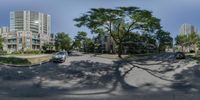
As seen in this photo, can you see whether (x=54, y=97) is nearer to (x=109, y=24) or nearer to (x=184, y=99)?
(x=184, y=99)

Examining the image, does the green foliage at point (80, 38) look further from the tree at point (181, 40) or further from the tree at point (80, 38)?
the tree at point (181, 40)

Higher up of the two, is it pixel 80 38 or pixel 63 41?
pixel 80 38

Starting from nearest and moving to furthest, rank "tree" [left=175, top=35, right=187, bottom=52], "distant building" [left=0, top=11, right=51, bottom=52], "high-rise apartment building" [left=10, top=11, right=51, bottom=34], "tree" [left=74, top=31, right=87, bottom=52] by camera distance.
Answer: "tree" [left=74, top=31, right=87, bottom=52] < "tree" [left=175, top=35, right=187, bottom=52] < "distant building" [left=0, top=11, right=51, bottom=52] < "high-rise apartment building" [left=10, top=11, right=51, bottom=34]

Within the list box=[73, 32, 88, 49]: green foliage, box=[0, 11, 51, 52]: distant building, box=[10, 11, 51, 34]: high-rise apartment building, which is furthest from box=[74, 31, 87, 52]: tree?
box=[10, 11, 51, 34]: high-rise apartment building

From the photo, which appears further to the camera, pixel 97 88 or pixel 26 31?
pixel 26 31

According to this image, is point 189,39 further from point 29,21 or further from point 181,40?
point 29,21

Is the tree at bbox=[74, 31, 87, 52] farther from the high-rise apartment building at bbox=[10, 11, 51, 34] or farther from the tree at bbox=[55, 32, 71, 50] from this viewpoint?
the high-rise apartment building at bbox=[10, 11, 51, 34]

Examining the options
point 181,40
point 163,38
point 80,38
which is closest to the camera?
point 163,38

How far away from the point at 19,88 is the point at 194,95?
330 inches

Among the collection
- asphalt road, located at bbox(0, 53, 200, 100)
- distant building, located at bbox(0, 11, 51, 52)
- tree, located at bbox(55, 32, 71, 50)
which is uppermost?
distant building, located at bbox(0, 11, 51, 52)

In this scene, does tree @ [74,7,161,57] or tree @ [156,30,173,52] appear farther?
tree @ [156,30,173,52]

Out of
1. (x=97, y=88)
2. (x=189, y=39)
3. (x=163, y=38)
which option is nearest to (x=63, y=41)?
(x=163, y=38)

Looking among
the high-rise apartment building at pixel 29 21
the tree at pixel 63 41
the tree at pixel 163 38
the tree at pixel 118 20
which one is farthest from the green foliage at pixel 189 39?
the high-rise apartment building at pixel 29 21

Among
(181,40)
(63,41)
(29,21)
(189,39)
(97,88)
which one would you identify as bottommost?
(97,88)
